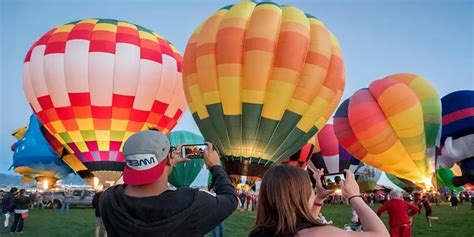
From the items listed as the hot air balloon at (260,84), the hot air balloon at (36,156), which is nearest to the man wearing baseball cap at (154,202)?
the hot air balloon at (260,84)

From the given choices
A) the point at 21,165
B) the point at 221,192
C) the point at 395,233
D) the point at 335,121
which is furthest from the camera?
the point at 21,165

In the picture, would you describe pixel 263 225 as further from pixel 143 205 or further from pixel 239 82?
pixel 239 82

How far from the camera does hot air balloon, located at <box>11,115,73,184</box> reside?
22219mm

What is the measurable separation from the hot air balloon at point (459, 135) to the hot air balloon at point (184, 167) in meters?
11.5

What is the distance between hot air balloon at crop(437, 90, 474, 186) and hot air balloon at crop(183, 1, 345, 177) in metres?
6.67

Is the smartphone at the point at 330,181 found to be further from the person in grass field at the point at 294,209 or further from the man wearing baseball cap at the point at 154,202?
the man wearing baseball cap at the point at 154,202

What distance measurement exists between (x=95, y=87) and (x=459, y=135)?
1301cm

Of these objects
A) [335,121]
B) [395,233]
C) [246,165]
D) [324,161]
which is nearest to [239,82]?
[246,165]

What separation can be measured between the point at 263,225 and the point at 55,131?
1385cm

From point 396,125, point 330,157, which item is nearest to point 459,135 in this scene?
point 396,125

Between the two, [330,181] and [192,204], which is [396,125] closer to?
[330,181]

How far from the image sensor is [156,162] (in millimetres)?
1757

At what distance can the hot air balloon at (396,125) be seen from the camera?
1638 cm

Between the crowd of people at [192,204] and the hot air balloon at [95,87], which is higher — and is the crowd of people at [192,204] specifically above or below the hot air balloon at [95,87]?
below
